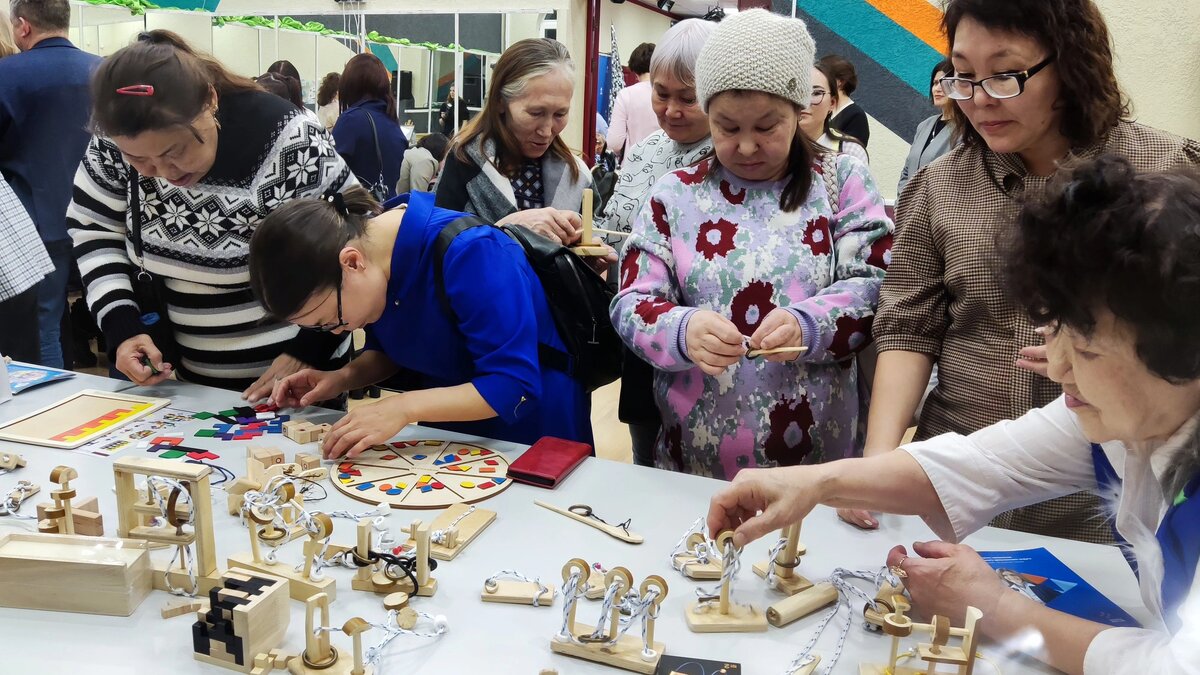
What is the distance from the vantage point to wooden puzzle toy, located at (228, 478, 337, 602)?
3.64 ft

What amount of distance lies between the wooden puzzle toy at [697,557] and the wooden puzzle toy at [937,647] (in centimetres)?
25

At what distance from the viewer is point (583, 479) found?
1.45m

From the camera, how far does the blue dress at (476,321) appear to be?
154 cm

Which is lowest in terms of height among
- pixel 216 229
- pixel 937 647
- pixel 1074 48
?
pixel 937 647

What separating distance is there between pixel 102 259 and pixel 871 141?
3.00m

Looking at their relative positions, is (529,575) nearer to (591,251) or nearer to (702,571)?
(702,571)

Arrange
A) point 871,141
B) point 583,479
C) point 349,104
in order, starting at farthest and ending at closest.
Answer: point 349,104 < point 871,141 < point 583,479

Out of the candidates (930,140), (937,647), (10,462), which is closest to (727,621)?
(937,647)

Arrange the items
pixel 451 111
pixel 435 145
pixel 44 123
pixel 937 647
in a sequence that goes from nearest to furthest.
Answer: pixel 937 647 < pixel 44 123 < pixel 435 145 < pixel 451 111

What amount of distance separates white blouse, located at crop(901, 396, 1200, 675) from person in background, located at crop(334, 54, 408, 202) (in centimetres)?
311

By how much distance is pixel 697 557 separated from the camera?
120 cm

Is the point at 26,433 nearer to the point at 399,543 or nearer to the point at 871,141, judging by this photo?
the point at 399,543

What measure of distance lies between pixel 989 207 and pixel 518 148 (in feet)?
4.04

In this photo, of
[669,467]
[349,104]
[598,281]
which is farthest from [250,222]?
[349,104]
